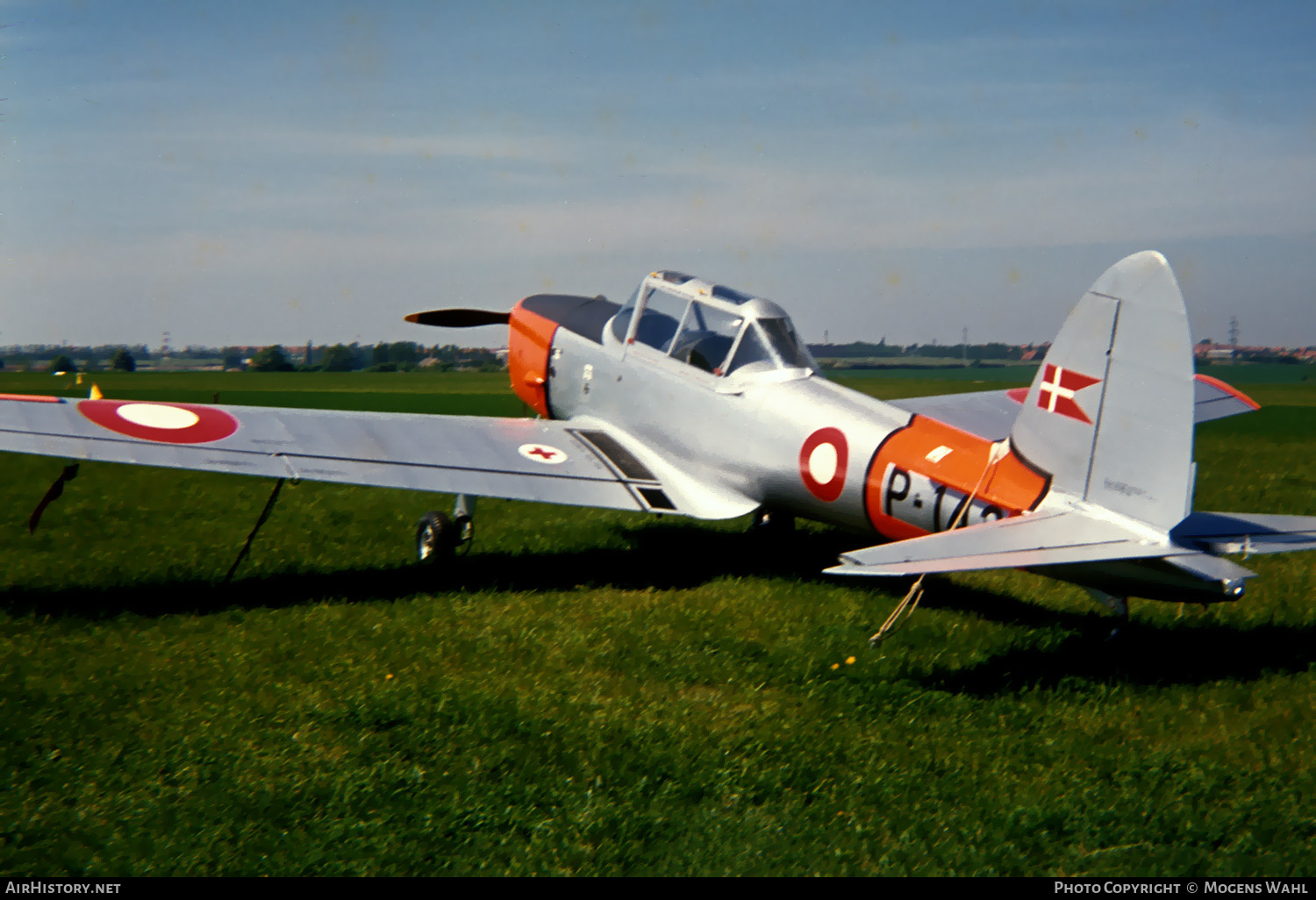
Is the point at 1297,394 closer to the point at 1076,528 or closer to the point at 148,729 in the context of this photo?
the point at 1076,528

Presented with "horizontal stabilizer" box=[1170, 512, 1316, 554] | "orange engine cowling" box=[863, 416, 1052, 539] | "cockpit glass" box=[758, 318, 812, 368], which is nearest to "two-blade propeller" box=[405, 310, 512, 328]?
"cockpit glass" box=[758, 318, 812, 368]

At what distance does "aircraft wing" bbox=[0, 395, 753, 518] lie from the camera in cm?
739

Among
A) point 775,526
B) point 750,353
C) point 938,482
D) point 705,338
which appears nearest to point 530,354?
point 705,338

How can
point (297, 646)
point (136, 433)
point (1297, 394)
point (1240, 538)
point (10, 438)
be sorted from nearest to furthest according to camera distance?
point (1240, 538) → point (297, 646) → point (10, 438) → point (136, 433) → point (1297, 394)

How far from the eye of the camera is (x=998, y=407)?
1136 centimetres

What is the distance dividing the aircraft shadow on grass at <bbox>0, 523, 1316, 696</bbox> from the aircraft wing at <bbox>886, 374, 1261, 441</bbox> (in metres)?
1.85

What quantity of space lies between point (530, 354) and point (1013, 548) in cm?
690

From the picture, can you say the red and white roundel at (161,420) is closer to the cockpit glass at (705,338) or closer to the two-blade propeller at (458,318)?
the cockpit glass at (705,338)

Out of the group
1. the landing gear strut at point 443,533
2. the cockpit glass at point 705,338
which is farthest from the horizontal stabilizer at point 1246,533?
the landing gear strut at point 443,533

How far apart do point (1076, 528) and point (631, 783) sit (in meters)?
2.86

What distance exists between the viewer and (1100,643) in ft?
20.9

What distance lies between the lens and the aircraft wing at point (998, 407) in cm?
1028

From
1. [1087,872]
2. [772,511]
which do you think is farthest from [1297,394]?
[1087,872]

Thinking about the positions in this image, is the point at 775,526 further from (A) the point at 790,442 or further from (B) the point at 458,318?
(B) the point at 458,318
